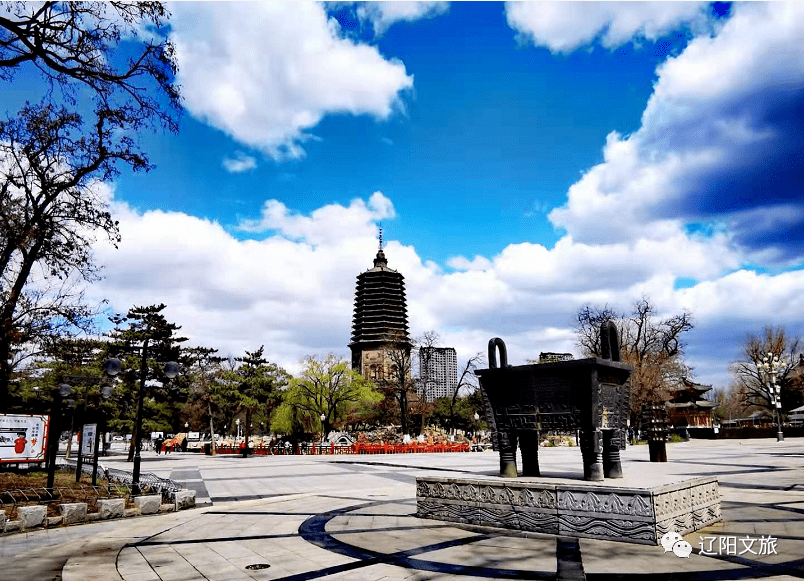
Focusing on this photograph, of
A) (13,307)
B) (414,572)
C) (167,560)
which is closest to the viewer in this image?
(414,572)

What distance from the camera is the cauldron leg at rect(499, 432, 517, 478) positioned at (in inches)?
370

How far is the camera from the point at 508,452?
944 centimetres

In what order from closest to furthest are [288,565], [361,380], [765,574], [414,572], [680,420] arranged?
[765,574], [414,572], [288,565], [361,380], [680,420]

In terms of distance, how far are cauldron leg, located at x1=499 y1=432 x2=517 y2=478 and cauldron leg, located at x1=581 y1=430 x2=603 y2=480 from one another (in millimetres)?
1404

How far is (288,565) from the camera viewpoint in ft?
22.0

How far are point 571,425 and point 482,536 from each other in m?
2.24

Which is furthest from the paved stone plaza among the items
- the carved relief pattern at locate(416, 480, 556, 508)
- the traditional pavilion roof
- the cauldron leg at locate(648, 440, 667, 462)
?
the traditional pavilion roof

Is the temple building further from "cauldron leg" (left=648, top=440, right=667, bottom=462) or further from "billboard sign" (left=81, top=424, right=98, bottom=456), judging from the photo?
"billboard sign" (left=81, top=424, right=98, bottom=456)

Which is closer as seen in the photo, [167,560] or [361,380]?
[167,560]

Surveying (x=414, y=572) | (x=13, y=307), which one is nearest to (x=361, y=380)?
(x=13, y=307)

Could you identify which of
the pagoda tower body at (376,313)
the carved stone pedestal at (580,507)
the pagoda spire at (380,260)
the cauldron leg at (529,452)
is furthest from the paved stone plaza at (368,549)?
the pagoda spire at (380,260)

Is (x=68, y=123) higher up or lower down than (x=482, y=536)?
higher up

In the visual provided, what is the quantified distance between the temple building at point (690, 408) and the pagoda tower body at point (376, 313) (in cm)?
4620

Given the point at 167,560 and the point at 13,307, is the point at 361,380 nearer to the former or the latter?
the point at 13,307
